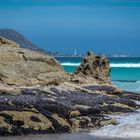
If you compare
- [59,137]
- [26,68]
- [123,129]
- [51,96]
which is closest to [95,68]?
[26,68]

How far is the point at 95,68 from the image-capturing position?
40.2m

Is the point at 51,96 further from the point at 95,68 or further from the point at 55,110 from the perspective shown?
the point at 95,68

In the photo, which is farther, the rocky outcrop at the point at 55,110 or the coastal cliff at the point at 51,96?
the coastal cliff at the point at 51,96

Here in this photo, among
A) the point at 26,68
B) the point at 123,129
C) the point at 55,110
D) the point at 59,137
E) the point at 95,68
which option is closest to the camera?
the point at 59,137

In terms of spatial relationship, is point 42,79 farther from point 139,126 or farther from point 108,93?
point 139,126

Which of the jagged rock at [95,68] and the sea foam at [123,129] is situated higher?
the jagged rock at [95,68]

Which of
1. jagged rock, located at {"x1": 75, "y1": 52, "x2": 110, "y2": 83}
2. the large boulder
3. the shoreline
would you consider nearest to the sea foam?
the shoreline

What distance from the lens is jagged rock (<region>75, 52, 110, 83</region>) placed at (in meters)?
39.6

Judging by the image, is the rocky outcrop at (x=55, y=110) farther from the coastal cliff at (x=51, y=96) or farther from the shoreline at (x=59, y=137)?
the shoreline at (x=59, y=137)

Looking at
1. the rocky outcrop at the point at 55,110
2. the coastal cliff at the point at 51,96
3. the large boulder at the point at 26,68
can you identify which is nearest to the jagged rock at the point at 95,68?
the coastal cliff at the point at 51,96

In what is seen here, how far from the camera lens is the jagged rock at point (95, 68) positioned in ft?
130

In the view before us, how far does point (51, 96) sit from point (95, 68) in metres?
10.9

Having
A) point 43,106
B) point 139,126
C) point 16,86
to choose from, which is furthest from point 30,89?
point 139,126

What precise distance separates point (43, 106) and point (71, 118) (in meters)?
1.29
